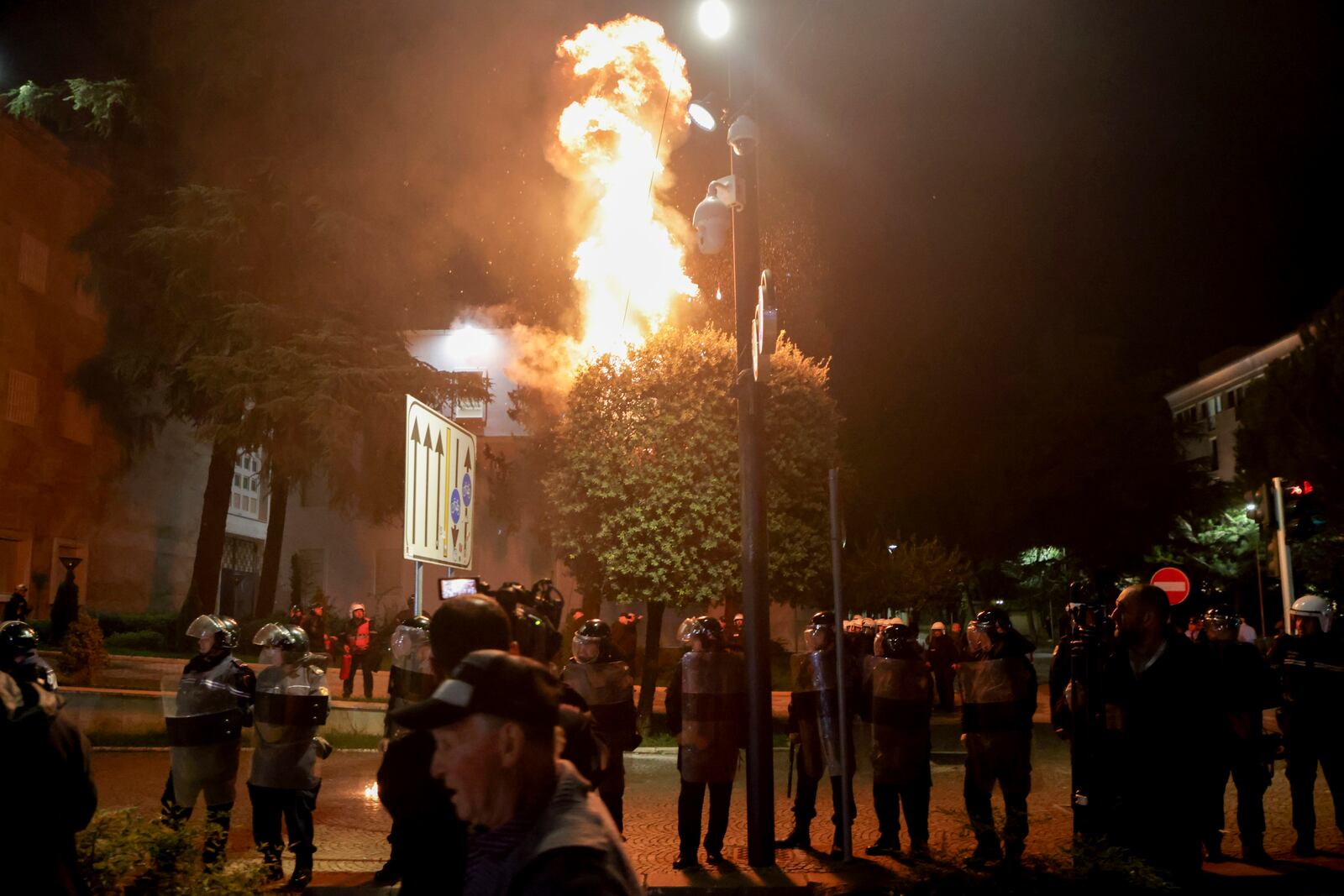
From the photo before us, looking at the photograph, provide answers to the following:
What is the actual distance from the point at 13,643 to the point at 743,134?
6302mm

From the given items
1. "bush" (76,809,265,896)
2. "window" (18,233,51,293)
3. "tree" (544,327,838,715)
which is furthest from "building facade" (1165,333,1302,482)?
"bush" (76,809,265,896)

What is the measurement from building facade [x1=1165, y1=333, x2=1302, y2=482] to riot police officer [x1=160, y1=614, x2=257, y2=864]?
51.4m

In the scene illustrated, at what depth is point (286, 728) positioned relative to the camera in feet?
23.3

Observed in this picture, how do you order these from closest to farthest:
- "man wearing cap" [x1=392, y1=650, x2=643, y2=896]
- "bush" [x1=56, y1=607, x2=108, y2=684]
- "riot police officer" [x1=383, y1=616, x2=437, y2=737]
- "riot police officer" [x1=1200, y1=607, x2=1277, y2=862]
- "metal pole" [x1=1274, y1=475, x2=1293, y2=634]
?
"man wearing cap" [x1=392, y1=650, x2=643, y2=896] < "riot police officer" [x1=383, y1=616, x2=437, y2=737] < "riot police officer" [x1=1200, y1=607, x2=1277, y2=862] < "metal pole" [x1=1274, y1=475, x2=1293, y2=634] < "bush" [x1=56, y1=607, x2=108, y2=684]

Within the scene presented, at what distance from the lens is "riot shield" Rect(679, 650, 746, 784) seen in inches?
336

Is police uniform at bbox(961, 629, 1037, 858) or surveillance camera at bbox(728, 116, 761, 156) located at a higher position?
surveillance camera at bbox(728, 116, 761, 156)

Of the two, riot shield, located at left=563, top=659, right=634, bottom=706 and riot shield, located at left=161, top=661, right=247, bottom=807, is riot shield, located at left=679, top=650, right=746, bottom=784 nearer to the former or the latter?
riot shield, located at left=563, top=659, right=634, bottom=706

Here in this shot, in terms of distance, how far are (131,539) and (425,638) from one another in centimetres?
2699

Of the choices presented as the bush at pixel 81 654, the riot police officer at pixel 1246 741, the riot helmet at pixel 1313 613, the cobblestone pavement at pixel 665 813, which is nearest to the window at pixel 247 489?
the bush at pixel 81 654

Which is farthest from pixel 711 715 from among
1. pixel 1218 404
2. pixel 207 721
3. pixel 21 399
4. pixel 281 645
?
pixel 1218 404

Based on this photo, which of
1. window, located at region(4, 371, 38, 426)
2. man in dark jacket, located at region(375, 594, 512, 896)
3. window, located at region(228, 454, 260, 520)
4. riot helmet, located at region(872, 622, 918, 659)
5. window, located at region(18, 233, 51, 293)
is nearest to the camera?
man in dark jacket, located at region(375, 594, 512, 896)

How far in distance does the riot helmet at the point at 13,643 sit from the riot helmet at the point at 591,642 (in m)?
3.41

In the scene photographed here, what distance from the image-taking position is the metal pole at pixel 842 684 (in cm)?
757

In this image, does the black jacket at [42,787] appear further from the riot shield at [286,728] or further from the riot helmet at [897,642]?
the riot helmet at [897,642]
